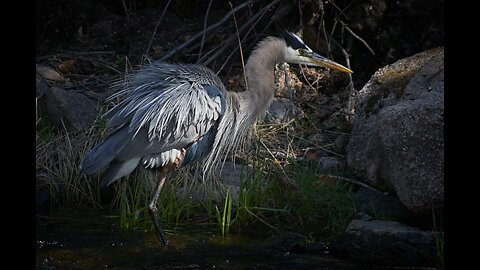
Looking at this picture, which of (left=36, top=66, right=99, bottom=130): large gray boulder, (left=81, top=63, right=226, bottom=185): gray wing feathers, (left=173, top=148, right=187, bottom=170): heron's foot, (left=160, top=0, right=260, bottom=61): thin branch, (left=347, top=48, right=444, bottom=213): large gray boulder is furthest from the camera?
(left=160, top=0, right=260, bottom=61): thin branch

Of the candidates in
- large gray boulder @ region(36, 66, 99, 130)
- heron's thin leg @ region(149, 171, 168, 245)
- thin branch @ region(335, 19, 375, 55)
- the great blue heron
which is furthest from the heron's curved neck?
thin branch @ region(335, 19, 375, 55)

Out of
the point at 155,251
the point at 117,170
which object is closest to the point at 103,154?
the point at 117,170

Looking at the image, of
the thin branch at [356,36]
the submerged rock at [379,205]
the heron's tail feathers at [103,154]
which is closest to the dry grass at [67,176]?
the heron's tail feathers at [103,154]

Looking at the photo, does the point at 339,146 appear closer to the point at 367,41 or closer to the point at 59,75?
the point at 367,41

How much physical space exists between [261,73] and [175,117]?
2.88 ft

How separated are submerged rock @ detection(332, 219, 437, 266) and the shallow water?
0.38 ft

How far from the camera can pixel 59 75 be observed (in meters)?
8.18

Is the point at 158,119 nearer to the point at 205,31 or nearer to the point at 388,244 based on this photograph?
the point at 388,244

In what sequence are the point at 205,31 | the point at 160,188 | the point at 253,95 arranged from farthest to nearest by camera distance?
the point at 205,31, the point at 253,95, the point at 160,188

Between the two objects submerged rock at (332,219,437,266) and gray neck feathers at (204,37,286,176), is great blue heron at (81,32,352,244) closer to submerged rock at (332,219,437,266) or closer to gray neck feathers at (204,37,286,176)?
gray neck feathers at (204,37,286,176)

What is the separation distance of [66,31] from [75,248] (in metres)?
4.19

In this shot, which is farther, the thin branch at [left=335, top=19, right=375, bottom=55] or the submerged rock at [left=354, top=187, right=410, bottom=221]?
the thin branch at [left=335, top=19, right=375, bottom=55]

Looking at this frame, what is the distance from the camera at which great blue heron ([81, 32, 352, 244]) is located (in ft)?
18.4

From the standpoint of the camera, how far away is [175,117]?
569cm
